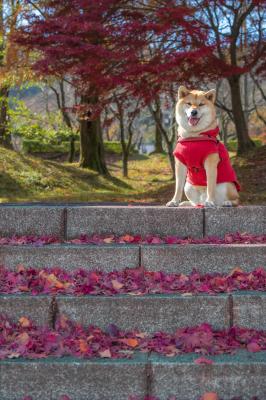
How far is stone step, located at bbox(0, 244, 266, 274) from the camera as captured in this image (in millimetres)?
4266

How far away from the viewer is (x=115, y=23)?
1024 centimetres

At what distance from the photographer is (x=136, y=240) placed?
4.68 meters

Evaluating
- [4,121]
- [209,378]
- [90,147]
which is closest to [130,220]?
[209,378]

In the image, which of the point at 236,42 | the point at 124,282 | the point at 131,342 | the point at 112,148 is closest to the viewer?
the point at 131,342

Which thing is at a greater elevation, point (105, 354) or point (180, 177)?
point (180, 177)

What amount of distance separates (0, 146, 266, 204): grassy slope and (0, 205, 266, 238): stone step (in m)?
4.68

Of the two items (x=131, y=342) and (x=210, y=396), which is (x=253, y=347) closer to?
(x=210, y=396)

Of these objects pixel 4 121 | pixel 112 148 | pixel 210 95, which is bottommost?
pixel 210 95

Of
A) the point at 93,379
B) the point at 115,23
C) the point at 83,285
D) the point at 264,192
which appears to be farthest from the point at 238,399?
the point at 115,23

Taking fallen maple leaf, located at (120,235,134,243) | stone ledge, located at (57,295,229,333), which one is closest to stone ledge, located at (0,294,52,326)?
stone ledge, located at (57,295,229,333)

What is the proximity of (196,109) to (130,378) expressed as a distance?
8.89 ft

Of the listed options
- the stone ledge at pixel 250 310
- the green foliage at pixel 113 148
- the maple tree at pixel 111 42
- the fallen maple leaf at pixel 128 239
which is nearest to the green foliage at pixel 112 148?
the green foliage at pixel 113 148

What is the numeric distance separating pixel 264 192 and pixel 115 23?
13.6ft

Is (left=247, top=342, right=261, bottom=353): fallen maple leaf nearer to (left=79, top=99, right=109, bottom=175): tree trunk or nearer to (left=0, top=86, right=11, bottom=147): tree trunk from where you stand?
(left=79, top=99, right=109, bottom=175): tree trunk
